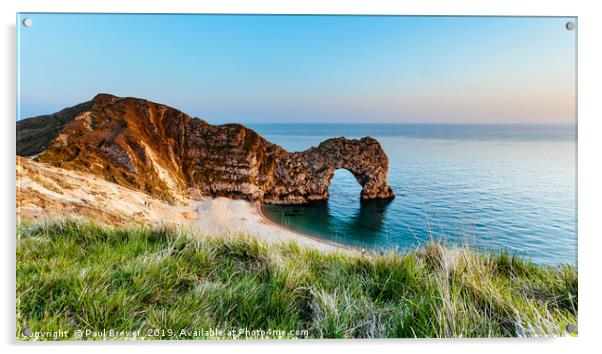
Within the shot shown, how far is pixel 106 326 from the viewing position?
6.75 ft

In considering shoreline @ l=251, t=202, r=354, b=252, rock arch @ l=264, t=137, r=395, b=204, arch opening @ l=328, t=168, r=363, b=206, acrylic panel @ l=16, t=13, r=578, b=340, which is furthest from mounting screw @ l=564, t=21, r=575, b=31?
shoreline @ l=251, t=202, r=354, b=252

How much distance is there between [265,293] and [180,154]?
58.4 inches

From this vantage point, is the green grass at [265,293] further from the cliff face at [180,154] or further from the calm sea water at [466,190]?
the cliff face at [180,154]

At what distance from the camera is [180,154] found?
314 cm

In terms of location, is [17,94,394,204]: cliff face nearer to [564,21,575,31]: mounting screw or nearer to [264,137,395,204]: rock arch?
[264,137,395,204]: rock arch

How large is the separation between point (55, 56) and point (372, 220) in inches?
104

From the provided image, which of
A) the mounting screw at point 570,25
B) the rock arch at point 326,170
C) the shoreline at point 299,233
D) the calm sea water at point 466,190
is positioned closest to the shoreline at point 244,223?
the shoreline at point 299,233

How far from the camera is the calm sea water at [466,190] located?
2729 mm

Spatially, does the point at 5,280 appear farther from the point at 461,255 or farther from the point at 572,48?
the point at 572,48

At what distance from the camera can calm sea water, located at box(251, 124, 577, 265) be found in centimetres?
273

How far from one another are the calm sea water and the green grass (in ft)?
1.20

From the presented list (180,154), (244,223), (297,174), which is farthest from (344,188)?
(180,154)

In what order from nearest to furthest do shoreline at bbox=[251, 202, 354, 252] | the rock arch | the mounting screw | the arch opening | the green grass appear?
the green grass < the mounting screw < shoreline at bbox=[251, 202, 354, 252] < the rock arch < the arch opening
